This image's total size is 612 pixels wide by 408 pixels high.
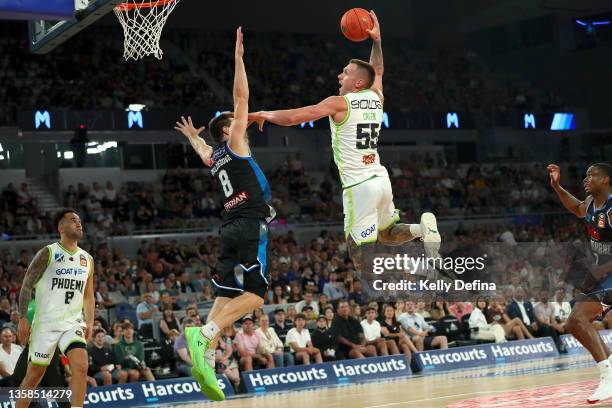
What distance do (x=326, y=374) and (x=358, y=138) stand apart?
762 centimetres

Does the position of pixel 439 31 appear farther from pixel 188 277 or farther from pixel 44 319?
pixel 44 319

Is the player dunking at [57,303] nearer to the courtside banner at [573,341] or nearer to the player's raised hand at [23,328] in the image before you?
the player's raised hand at [23,328]

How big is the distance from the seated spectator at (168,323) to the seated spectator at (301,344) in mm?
1938

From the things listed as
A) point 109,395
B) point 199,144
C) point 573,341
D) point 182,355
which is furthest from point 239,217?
point 573,341

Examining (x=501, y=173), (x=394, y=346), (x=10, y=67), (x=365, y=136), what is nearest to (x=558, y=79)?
(x=501, y=173)

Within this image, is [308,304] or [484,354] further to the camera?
[484,354]

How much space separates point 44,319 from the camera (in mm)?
9414

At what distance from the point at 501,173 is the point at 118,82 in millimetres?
13465

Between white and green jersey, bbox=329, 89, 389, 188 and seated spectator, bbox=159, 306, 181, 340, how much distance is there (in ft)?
23.2

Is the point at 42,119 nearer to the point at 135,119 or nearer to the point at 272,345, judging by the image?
the point at 135,119

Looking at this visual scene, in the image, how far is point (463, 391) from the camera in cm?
1254

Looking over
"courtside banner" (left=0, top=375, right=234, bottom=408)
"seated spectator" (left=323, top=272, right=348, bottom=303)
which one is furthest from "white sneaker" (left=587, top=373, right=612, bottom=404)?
"seated spectator" (left=323, top=272, right=348, bottom=303)

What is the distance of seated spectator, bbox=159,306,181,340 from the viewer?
15.4 metres

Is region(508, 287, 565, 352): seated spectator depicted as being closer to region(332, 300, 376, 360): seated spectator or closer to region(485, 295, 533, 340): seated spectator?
region(485, 295, 533, 340): seated spectator
